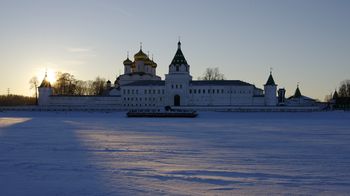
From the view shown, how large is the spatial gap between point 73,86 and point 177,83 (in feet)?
118

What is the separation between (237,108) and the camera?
181 ft

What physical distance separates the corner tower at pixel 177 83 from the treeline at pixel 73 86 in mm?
30203

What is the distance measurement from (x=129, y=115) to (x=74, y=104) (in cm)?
2343

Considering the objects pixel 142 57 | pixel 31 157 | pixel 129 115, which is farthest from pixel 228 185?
pixel 142 57

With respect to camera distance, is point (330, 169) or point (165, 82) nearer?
point (330, 169)

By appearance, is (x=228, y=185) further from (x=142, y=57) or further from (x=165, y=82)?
(x=142, y=57)

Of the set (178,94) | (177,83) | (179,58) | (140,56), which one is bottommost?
(178,94)

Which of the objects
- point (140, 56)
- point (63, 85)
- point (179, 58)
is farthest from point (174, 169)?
point (63, 85)

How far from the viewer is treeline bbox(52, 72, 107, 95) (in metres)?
91.3

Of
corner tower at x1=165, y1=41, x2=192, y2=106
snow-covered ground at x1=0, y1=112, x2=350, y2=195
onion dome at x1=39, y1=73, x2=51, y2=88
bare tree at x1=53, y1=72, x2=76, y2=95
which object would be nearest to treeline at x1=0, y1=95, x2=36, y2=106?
bare tree at x1=53, y1=72, x2=76, y2=95

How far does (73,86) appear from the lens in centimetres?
9306

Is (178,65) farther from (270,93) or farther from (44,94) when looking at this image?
(44,94)

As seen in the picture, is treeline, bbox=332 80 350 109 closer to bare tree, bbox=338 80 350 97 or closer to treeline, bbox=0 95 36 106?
bare tree, bbox=338 80 350 97

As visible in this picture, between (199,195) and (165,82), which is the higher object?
(165,82)
